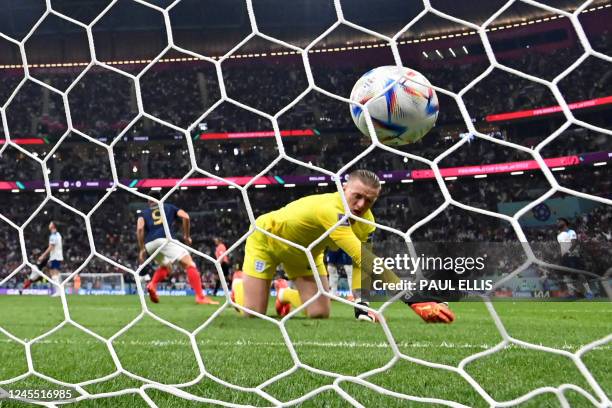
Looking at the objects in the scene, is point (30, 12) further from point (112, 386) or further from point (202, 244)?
point (112, 386)

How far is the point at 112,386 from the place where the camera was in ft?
5.60

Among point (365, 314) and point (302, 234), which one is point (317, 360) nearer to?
point (365, 314)

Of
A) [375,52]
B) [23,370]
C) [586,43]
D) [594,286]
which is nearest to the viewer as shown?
[586,43]

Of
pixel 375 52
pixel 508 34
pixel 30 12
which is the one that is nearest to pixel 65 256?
pixel 30 12

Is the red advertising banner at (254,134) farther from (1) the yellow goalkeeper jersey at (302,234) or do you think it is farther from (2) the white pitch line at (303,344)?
(2) the white pitch line at (303,344)

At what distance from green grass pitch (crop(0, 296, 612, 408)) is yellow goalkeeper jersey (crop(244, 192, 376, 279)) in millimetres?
414

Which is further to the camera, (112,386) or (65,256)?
(65,256)

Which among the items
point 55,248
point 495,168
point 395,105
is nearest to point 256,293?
point 395,105

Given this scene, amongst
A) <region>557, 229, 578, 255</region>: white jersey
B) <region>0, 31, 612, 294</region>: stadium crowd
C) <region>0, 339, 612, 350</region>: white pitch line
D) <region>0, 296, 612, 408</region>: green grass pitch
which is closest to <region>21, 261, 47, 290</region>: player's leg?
<region>0, 296, 612, 408</region>: green grass pitch

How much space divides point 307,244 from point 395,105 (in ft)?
5.80

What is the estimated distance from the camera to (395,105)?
2.16 metres

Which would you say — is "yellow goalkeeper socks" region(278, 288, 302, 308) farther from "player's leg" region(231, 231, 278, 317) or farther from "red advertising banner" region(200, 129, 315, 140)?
"red advertising banner" region(200, 129, 315, 140)

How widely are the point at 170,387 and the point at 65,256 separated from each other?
19681 mm

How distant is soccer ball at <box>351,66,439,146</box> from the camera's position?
208 centimetres
